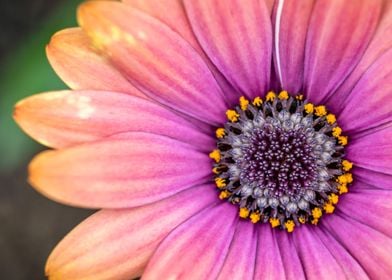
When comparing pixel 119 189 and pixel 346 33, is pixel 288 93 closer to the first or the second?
pixel 346 33

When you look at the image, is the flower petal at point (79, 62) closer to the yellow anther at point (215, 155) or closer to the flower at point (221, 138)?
the flower at point (221, 138)

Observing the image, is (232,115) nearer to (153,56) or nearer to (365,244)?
(153,56)

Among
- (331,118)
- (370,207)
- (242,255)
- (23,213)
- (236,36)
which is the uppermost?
(236,36)

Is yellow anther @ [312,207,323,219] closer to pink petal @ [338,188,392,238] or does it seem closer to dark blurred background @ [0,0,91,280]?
pink petal @ [338,188,392,238]

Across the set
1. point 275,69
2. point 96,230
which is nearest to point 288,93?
point 275,69

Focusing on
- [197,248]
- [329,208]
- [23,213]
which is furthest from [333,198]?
[23,213]
